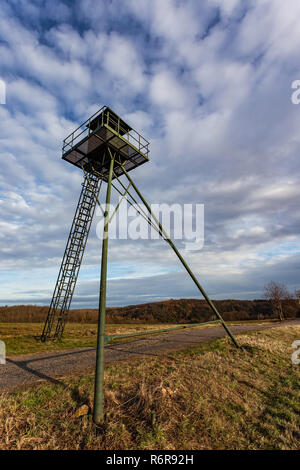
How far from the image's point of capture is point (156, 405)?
5.10m

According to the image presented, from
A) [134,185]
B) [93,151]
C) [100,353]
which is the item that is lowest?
[100,353]

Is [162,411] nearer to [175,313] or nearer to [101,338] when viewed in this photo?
[101,338]

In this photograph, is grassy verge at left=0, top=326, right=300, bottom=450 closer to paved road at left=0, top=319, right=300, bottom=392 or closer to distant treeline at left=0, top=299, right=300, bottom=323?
paved road at left=0, top=319, right=300, bottom=392

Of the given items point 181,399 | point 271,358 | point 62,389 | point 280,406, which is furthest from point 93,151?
point 271,358

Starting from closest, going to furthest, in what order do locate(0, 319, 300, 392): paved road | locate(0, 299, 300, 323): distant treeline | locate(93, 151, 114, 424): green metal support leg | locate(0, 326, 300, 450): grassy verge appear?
locate(0, 326, 300, 450): grassy verge, locate(93, 151, 114, 424): green metal support leg, locate(0, 319, 300, 392): paved road, locate(0, 299, 300, 323): distant treeline

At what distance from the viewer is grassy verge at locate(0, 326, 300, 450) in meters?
4.21

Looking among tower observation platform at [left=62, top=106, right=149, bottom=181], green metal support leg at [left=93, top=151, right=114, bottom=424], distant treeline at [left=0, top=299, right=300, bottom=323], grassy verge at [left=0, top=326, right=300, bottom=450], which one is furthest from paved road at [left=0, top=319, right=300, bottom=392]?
distant treeline at [left=0, top=299, right=300, bottom=323]

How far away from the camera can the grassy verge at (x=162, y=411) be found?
13.8 ft

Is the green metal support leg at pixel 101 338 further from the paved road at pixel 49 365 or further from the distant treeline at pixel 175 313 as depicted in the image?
the distant treeline at pixel 175 313

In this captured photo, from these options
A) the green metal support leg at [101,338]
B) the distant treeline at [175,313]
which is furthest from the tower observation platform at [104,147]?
the distant treeline at [175,313]

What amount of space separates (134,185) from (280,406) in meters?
8.91

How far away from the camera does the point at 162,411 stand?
492 centimetres

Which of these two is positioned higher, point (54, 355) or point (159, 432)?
point (159, 432)

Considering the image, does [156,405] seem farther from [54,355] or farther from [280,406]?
[54,355]
